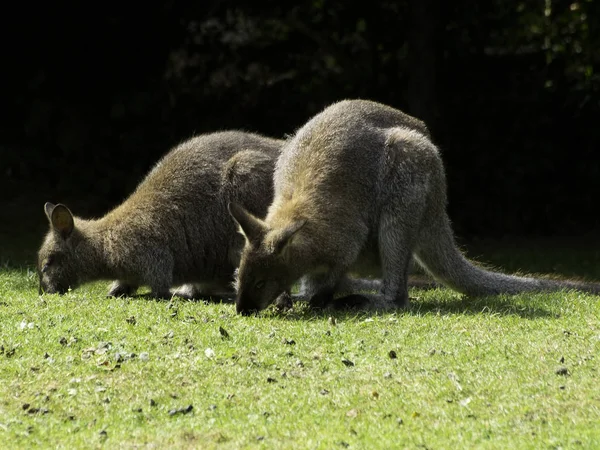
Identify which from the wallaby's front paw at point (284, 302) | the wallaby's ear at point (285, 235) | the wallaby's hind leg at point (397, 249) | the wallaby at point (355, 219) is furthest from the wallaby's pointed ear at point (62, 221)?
the wallaby's hind leg at point (397, 249)

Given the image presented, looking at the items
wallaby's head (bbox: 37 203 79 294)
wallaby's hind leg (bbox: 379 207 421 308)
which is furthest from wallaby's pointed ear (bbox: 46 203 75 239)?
wallaby's hind leg (bbox: 379 207 421 308)

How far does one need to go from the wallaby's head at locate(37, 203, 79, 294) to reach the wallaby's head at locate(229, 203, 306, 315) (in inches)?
80.0

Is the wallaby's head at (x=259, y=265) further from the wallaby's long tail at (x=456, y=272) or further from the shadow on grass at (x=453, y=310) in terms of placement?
the wallaby's long tail at (x=456, y=272)

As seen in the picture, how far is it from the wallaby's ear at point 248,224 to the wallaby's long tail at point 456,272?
5.35 ft

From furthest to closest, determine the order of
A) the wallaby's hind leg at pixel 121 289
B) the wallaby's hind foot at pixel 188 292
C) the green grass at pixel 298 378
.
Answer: the wallaby's hind foot at pixel 188 292 < the wallaby's hind leg at pixel 121 289 < the green grass at pixel 298 378

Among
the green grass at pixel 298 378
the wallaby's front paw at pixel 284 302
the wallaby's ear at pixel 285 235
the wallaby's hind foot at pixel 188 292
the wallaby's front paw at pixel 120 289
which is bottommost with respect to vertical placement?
the wallaby's hind foot at pixel 188 292

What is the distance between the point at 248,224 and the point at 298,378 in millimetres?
1963

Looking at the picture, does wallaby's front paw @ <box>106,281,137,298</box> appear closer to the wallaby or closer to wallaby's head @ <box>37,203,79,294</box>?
wallaby's head @ <box>37,203,79,294</box>

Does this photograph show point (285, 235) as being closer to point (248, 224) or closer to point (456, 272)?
point (248, 224)

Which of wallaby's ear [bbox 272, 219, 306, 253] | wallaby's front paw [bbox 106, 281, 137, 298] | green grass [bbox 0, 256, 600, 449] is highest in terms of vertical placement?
wallaby's ear [bbox 272, 219, 306, 253]

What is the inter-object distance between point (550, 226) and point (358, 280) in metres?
5.23

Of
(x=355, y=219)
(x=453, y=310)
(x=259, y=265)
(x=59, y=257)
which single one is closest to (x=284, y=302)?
(x=259, y=265)

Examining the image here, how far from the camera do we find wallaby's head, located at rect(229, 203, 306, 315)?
334 inches

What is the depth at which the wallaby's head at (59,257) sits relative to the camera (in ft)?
32.3
